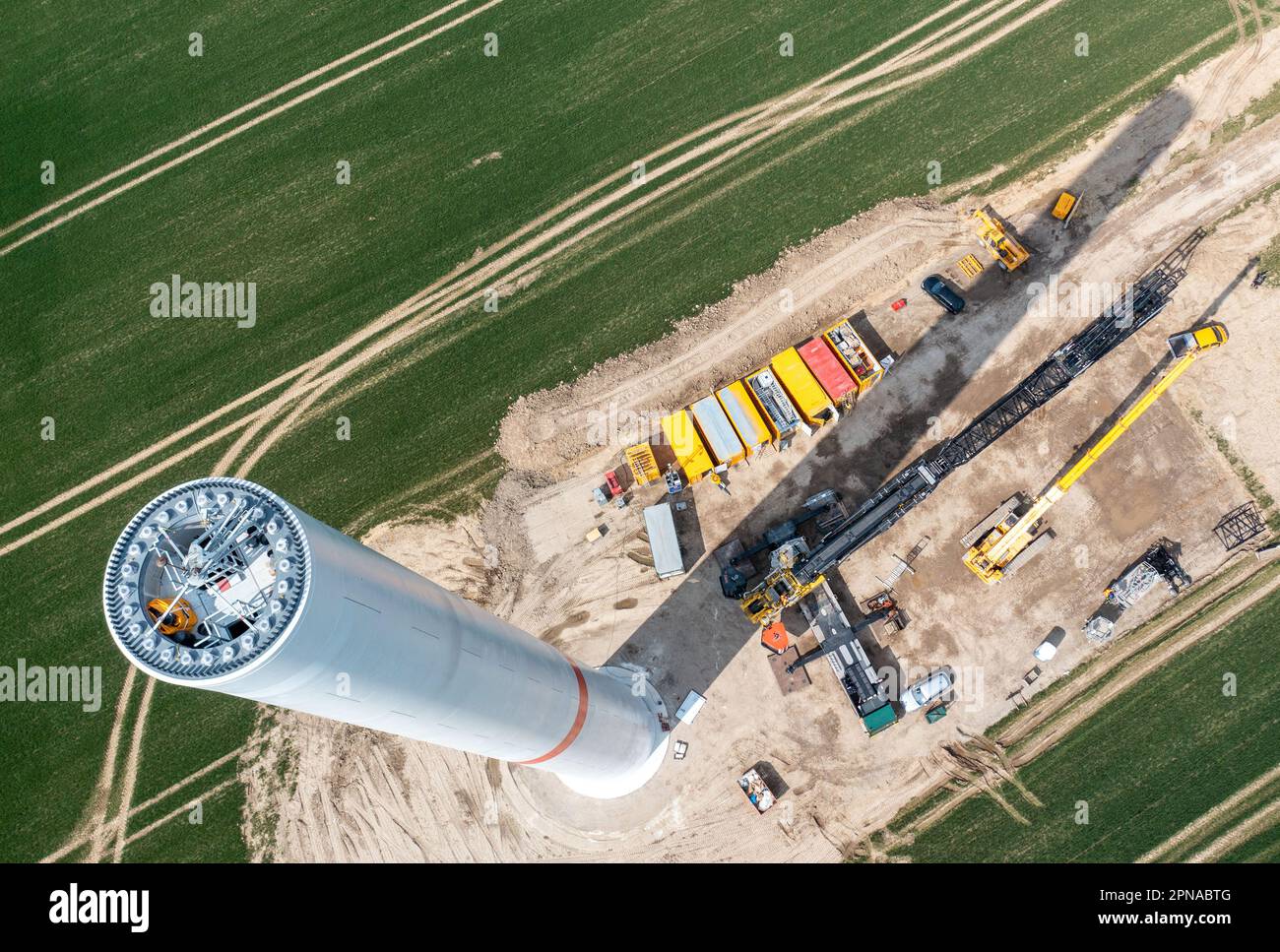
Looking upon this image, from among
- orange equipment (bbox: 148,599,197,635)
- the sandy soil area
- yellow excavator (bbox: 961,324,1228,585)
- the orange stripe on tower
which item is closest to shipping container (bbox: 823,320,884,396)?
the sandy soil area

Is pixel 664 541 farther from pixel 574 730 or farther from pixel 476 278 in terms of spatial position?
pixel 476 278

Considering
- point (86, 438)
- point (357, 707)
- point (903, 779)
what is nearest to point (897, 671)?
point (903, 779)

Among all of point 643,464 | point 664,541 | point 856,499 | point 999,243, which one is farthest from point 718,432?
point 999,243

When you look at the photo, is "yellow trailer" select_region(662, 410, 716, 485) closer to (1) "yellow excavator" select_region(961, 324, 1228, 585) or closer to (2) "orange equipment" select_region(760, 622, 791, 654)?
(2) "orange equipment" select_region(760, 622, 791, 654)

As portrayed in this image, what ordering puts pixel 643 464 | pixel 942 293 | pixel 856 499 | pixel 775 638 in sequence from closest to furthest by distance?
pixel 775 638 → pixel 856 499 → pixel 643 464 → pixel 942 293

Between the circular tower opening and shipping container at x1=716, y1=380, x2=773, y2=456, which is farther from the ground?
shipping container at x1=716, y1=380, x2=773, y2=456
